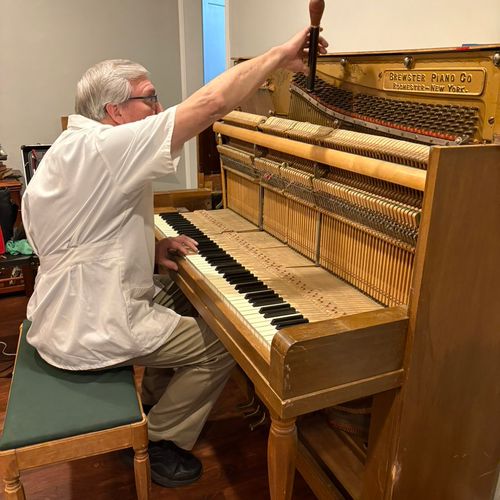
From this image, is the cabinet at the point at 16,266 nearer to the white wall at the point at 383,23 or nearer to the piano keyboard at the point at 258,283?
the piano keyboard at the point at 258,283

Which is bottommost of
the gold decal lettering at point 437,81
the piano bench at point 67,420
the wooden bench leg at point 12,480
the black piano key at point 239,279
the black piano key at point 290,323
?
the wooden bench leg at point 12,480

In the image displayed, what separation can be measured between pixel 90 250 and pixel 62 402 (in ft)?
1.69

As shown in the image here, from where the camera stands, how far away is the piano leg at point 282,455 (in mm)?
1347

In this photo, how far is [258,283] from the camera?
179cm

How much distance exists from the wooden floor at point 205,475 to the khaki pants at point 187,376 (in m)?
0.21

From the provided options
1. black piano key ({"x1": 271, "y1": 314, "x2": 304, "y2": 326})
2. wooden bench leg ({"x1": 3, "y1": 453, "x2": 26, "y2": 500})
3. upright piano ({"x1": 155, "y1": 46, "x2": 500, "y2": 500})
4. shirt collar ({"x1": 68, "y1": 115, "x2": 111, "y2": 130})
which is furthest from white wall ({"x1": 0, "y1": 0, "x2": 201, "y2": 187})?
black piano key ({"x1": 271, "y1": 314, "x2": 304, "y2": 326})

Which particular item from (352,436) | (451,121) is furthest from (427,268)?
(352,436)

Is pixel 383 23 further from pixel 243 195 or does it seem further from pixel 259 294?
pixel 259 294

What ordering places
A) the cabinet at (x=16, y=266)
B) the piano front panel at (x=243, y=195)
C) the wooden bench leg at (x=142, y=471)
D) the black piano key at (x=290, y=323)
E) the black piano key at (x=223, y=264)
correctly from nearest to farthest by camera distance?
the black piano key at (x=290, y=323) < the wooden bench leg at (x=142, y=471) < the black piano key at (x=223, y=264) < the piano front panel at (x=243, y=195) < the cabinet at (x=16, y=266)

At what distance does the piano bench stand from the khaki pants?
191mm

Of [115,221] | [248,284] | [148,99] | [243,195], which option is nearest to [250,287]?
[248,284]

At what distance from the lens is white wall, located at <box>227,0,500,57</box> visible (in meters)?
1.76

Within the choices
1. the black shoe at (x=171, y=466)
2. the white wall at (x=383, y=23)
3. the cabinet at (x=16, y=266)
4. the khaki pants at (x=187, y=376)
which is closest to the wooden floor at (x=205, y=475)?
the black shoe at (x=171, y=466)

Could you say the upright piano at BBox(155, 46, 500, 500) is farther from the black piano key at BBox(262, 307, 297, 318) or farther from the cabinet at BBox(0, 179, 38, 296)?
the cabinet at BBox(0, 179, 38, 296)
